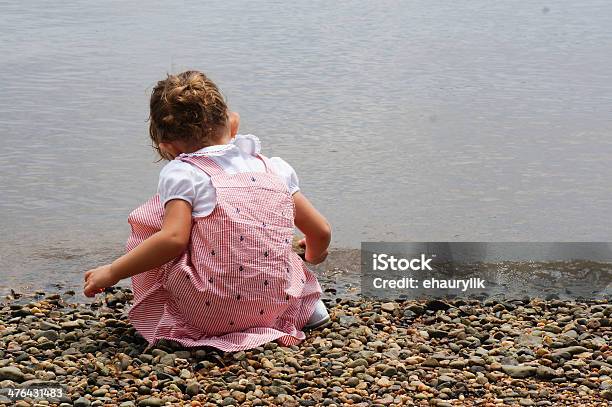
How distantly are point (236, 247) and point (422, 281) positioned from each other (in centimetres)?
168

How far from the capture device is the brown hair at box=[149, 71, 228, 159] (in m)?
4.60

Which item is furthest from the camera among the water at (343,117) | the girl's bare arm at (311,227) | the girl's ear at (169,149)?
the water at (343,117)

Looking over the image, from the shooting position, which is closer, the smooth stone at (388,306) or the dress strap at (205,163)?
the dress strap at (205,163)

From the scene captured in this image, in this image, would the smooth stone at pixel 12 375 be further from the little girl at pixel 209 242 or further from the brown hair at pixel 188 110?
the brown hair at pixel 188 110

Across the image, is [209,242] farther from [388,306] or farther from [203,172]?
[388,306]

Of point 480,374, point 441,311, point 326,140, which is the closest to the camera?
point 480,374

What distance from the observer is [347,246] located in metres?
6.58

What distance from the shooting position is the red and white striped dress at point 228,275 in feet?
14.7

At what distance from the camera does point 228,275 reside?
446 cm

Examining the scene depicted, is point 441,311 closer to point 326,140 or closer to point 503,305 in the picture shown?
point 503,305

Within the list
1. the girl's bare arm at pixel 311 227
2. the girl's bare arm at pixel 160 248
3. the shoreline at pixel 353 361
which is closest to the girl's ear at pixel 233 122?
the girl's bare arm at pixel 311 227

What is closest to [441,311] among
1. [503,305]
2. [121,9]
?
[503,305]

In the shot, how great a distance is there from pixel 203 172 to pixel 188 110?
28 cm

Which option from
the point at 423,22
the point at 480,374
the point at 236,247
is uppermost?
the point at 423,22
